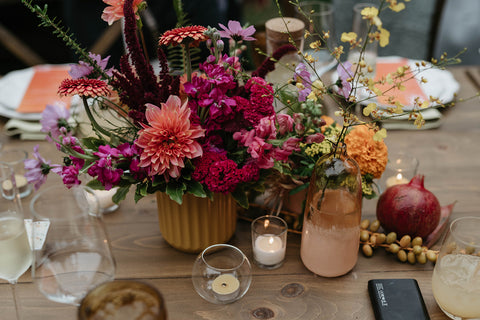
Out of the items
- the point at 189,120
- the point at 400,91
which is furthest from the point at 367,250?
the point at 400,91

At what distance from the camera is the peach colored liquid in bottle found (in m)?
0.88

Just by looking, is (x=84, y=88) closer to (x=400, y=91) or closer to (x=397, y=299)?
(x=397, y=299)

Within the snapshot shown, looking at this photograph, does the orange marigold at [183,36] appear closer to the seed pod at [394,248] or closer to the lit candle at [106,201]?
the lit candle at [106,201]

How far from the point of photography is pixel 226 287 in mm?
867

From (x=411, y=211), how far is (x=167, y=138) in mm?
501

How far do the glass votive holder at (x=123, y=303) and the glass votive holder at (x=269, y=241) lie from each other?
0.43 meters

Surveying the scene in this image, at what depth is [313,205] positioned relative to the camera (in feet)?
2.93

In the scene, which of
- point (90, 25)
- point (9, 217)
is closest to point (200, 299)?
point (9, 217)

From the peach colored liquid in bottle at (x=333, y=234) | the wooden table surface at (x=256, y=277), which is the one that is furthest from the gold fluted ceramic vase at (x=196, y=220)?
the peach colored liquid in bottle at (x=333, y=234)

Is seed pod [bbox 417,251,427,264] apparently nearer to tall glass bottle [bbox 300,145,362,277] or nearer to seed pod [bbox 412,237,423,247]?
seed pod [bbox 412,237,423,247]

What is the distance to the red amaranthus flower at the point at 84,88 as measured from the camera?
2.49 feet

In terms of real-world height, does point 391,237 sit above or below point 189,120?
below

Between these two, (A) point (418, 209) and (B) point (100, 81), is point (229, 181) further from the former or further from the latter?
(A) point (418, 209)

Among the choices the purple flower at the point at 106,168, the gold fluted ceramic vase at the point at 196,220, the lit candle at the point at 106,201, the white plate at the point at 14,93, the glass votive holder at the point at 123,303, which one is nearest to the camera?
the glass votive holder at the point at 123,303
